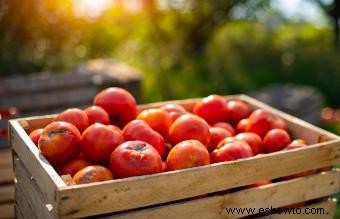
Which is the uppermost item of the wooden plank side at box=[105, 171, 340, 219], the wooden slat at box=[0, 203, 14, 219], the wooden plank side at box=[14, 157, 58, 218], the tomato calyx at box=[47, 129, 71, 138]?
the tomato calyx at box=[47, 129, 71, 138]

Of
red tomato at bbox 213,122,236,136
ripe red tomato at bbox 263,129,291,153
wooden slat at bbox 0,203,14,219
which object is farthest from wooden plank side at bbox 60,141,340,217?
wooden slat at bbox 0,203,14,219

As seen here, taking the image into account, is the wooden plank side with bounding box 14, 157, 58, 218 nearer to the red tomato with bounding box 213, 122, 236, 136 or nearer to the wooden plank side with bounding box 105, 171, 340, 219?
the wooden plank side with bounding box 105, 171, 340, 219

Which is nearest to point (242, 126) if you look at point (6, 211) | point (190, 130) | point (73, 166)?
point (190, 130)

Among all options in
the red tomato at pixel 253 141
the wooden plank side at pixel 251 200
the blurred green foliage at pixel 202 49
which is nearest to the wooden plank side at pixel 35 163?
the wooden plank side at pixel 251 200

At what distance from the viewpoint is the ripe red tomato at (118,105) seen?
2.59 m

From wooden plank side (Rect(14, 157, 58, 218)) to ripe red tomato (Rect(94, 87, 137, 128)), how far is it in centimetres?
50

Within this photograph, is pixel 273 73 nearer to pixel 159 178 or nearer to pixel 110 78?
pixel 110 78

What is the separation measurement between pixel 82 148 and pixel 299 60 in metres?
5.06

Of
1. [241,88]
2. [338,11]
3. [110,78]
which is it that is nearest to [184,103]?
[110,78]

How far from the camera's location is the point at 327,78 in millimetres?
6543

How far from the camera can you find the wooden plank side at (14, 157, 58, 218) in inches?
76.3

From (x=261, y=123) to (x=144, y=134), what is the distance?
724mm

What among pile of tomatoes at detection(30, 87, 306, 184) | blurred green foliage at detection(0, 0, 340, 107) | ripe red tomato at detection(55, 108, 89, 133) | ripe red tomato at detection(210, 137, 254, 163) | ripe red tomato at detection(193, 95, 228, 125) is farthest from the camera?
blurred green foliage at detection(0, 0, 340, 107)

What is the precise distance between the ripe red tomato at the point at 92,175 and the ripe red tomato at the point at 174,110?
635mm
